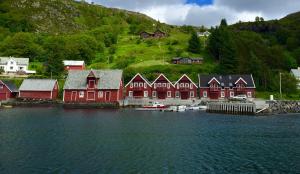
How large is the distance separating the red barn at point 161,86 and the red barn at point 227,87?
305 inches

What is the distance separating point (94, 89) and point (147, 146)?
51613mm

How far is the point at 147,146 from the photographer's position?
37656mm

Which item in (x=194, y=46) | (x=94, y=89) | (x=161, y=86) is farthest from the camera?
(x=194, y=46)

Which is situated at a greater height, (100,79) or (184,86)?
(100,79)

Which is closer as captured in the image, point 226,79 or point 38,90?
point 38,90

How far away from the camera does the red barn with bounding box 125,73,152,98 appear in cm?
9019

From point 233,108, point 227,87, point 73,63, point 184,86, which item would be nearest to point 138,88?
point 184,86

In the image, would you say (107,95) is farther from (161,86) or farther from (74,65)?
(74,65)

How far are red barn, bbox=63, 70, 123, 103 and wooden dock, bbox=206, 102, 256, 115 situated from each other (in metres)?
23.2

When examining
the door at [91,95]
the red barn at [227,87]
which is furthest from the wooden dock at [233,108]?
the door at [91,95]

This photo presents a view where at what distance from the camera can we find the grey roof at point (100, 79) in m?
87.3

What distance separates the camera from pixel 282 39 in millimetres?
171875

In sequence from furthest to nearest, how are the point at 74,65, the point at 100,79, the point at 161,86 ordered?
the point at 74,65 < the point at 161,86 < the point at 100,79

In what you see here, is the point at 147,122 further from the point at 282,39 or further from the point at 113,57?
the point at 282,39
